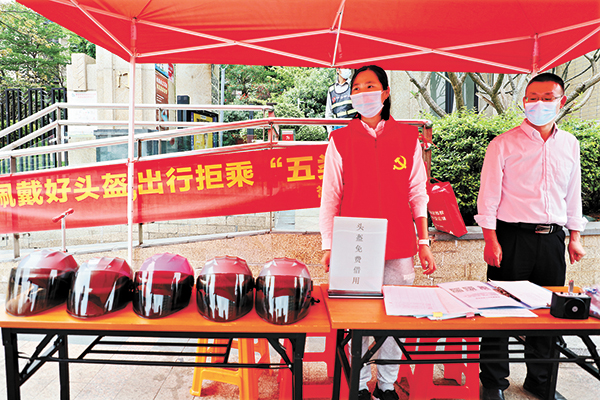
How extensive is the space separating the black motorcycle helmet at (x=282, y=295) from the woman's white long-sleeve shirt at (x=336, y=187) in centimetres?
63

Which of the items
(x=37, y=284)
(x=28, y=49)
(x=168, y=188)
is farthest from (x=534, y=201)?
(x=28, y=49)

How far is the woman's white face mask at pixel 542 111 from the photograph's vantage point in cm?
253

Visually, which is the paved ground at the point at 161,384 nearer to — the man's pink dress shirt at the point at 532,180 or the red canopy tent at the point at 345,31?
the man's pink dress shirt at the point at 532,180

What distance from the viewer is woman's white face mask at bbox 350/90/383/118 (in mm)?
2398

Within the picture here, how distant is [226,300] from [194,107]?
16.4ft

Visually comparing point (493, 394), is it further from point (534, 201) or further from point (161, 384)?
point (161, 384)

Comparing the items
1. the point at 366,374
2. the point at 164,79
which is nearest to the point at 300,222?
the point at 366,374

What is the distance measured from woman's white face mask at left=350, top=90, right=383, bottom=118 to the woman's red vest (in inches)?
3.6

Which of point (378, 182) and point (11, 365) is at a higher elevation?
point (378, 182)

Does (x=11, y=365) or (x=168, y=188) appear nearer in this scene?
(x=11, y=365)

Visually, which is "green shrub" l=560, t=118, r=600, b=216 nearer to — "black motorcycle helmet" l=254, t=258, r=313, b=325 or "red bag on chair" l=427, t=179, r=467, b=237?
"red bag on chair" l=427, t=179, r=467, b=237

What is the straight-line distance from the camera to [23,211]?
14.2 feet

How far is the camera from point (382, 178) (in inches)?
95.3

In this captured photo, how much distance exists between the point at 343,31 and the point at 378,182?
58.0 inches
